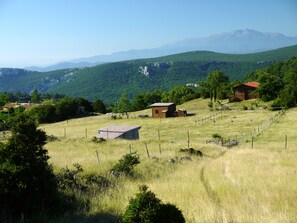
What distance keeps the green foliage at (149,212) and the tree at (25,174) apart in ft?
11.4

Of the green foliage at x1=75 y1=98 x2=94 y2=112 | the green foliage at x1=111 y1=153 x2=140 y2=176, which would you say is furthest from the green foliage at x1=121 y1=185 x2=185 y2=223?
the green foliage at x1=75 y1=98 x2=94 y2=112

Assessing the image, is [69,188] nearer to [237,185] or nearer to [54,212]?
[54,212]

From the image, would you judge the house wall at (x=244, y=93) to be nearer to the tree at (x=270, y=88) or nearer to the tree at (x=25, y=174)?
the tree at (x=270, y=88)

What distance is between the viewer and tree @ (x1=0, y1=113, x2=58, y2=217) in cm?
902

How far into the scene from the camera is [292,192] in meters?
11.6

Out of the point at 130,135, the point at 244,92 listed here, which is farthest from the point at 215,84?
the point at 130,135

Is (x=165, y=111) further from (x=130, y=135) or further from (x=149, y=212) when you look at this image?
(x=149, y=212)

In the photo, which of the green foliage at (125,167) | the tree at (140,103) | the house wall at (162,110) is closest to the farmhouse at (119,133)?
the green foliage at (125,167)

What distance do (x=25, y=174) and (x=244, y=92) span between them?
80.7m

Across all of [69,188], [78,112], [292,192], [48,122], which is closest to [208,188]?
[292,192]

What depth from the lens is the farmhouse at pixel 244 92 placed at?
84375mm

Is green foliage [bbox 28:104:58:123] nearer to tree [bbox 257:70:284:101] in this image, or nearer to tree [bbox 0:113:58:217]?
tree [bbox 257:70:284:101]

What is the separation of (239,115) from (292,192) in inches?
2154

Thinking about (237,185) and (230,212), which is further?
(237,185)
